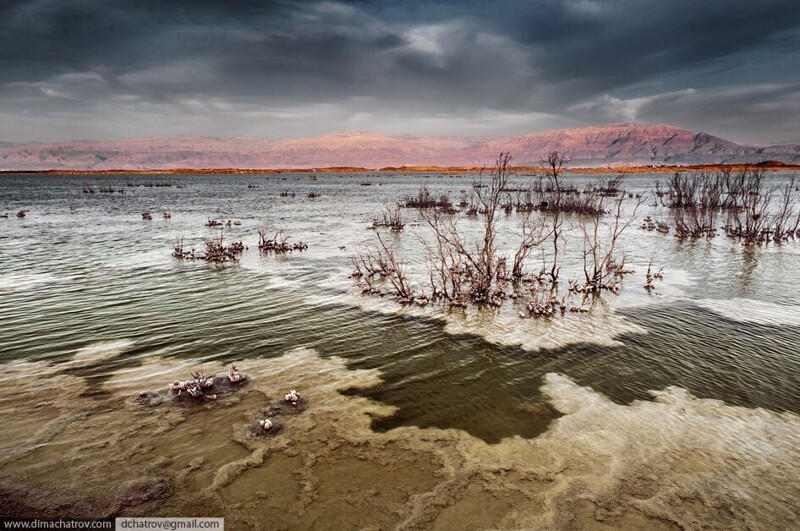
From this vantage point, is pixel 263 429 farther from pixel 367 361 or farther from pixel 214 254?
pixel 214 254

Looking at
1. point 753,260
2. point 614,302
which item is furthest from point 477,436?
point 753,260

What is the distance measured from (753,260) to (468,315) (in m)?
13.4

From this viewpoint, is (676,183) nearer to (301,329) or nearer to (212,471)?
(301,329)

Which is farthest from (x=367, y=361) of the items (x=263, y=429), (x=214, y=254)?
(x=214, y=254)

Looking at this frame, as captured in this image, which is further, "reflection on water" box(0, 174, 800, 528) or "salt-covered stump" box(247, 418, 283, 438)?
"salt-covered stump" box(247, 418, 283, 438)

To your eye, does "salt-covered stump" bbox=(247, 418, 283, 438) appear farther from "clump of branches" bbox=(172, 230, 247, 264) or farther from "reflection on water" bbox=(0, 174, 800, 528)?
"clump of branches" bbox=(172, 230, 247, 264)

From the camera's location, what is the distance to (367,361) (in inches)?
310

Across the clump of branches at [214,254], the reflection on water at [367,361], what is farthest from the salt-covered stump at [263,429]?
the clump of branches at [214,254]

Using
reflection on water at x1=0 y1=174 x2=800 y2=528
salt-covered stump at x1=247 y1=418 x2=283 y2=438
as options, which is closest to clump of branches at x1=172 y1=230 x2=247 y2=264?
reflection on water at x1=0 y1=174 x2=800 y2=528

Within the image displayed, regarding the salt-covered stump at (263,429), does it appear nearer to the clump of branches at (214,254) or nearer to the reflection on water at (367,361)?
the reflection on water at (367,361)

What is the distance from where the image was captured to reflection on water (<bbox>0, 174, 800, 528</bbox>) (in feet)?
16.8

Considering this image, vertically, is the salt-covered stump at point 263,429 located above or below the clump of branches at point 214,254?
below

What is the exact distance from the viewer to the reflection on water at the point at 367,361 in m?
5.12

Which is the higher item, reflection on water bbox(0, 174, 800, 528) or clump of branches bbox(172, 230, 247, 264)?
clump of branches bbox(172, 230, 247, 264)
